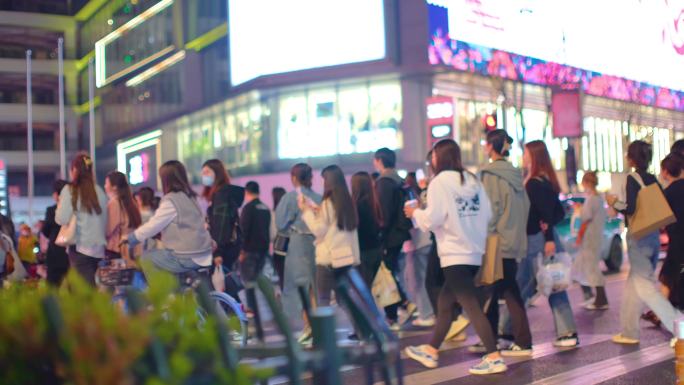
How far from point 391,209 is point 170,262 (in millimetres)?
3371

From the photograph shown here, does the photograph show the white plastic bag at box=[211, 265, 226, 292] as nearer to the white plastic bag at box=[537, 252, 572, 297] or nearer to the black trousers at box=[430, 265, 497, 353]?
the black trousers at box=[430, 265, 497, 353]

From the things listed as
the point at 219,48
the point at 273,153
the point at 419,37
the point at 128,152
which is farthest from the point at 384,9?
the point at 128,152

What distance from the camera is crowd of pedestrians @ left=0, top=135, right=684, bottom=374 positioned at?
334 inches

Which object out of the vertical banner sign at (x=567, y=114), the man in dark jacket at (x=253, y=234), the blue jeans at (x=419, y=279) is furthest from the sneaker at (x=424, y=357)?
the vertical banner sign at (x=567, y=114)

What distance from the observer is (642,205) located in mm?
9555

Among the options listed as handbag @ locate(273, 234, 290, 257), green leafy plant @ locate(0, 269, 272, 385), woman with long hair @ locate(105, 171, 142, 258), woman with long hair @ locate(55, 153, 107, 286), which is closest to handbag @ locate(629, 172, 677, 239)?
handbag @ locate(273, 234, 290, 257)

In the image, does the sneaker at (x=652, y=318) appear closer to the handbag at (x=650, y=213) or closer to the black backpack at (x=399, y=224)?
the handbag at (x=650, y=213)

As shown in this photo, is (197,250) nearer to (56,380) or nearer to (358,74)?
(56,380)

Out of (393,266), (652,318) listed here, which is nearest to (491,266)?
(652,318)

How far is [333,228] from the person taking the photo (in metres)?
10.6

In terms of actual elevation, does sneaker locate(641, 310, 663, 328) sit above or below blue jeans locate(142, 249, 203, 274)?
below

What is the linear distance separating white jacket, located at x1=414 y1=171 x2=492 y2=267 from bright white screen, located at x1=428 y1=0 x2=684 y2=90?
29.2 m

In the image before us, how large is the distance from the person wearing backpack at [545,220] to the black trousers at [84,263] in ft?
12.5

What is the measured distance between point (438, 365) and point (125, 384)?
678cm
